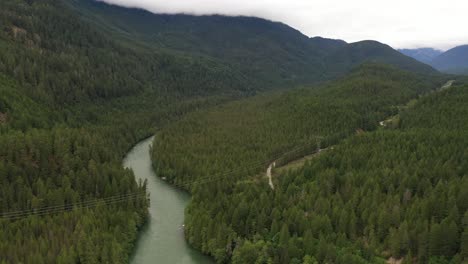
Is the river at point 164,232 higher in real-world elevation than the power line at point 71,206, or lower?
lower

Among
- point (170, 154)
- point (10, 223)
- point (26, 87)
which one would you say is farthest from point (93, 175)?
point (26, 87)

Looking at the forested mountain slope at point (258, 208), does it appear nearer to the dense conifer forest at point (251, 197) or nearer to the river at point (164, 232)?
the dense conifer forest at point (251, 197)

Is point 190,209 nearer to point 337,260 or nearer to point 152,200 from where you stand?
point 152,200

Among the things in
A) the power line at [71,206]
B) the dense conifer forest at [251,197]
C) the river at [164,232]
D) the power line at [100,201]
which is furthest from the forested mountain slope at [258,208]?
the power line at [71,206]

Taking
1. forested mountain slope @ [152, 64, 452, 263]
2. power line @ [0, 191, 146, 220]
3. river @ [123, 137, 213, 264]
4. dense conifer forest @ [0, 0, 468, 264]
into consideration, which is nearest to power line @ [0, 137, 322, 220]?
power line @ [0, 191, 146, 220]

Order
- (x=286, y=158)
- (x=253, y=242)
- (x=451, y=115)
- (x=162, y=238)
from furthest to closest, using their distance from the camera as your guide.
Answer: (x=451, y=115) < (x=286, y=158) < (x=162, y=238) < (x=253, y=242)

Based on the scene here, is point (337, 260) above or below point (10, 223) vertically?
above

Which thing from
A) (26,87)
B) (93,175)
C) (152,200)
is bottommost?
(152,200)

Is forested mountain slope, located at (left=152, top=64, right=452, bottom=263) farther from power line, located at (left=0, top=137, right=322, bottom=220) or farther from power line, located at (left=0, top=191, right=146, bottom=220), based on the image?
power line, located at (left=0, top=191, right=146, bottom=220)
